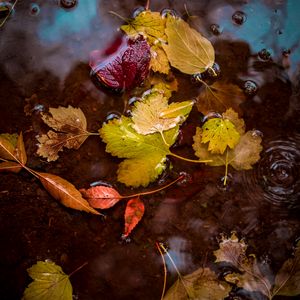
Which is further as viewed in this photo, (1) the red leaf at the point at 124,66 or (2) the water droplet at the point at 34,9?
(2) the water droplet at the point at 34,9

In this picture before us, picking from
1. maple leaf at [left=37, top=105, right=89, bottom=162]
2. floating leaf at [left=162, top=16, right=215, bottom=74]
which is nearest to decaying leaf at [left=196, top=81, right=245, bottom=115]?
floating leaf at [left=162, top=16, right=215, bottom=74]

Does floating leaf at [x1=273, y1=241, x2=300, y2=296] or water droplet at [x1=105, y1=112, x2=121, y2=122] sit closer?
floating leaf at [x1=273, y1=241, x2=300, y2=296]

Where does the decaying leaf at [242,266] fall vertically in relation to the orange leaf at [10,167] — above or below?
below

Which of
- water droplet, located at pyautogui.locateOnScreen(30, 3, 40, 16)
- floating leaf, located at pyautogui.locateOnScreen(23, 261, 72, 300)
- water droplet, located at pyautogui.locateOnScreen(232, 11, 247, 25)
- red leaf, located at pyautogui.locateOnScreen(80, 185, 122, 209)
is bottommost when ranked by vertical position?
floating leaf, located at pyautogui.locateOnScreen(23, 261, 72, 300)

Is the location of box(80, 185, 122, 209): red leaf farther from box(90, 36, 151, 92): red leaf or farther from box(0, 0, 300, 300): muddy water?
box(90, 36, 151, 92): red leaf

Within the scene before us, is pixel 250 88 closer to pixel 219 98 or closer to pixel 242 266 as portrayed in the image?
pixel 219 98

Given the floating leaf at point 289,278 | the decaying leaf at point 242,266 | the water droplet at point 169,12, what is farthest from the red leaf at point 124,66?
the floating leaf at point 289,278

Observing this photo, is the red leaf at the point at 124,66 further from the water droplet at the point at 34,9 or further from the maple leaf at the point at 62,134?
the water droplet at the point at 34,9
